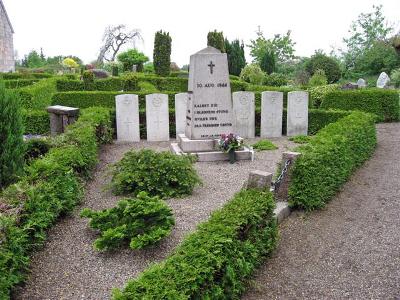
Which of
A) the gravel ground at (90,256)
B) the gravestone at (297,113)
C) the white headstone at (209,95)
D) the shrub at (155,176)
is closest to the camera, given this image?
the gravel ground at (90,256)

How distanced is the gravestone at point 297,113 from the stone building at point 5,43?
33186 mm

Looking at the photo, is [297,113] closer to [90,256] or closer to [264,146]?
[264,146]

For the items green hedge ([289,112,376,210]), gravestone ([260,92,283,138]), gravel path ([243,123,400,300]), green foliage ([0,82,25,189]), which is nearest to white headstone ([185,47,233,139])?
green hedge ([289,112,376,210])

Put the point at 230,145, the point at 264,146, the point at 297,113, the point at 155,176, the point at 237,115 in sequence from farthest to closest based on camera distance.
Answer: the point at 297,113, the point at 237,115, the point at 264,146, the point at 230,145, the point at 155,176

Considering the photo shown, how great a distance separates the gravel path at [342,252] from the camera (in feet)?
13.6

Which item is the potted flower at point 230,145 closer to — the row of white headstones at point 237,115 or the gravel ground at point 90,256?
the gravel ground at point 90,256

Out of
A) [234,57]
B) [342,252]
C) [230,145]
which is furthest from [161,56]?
[342,252]

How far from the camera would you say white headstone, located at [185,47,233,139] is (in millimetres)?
8867

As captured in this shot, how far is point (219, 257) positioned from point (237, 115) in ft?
27.1

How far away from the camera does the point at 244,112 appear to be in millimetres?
11531

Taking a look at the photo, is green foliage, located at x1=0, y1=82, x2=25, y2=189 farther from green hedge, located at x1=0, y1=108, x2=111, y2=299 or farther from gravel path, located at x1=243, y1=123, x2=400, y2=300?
gravel path, located at x1=243, y1=123, x2=400, y2=300

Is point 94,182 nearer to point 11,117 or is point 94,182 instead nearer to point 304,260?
point 11,117

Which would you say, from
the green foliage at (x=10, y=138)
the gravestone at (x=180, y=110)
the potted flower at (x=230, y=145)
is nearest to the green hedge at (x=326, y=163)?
the potted flower at (x=230, y=145)

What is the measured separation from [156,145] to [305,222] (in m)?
5.73
